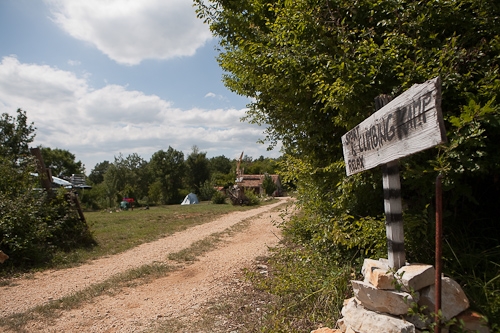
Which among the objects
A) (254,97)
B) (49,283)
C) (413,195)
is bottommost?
(49,283)

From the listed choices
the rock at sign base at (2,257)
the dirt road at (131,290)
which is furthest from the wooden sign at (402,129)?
the rock at sign base at (2,257)

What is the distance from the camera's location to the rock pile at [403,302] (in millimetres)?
2062

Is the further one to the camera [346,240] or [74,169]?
[74,169]

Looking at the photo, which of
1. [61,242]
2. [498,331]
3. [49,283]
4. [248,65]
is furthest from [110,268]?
[498,331]

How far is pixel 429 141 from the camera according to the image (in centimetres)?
177

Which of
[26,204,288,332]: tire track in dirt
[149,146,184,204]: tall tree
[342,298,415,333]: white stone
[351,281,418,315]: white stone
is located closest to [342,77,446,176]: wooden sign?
[351,281,418,315]: white stone

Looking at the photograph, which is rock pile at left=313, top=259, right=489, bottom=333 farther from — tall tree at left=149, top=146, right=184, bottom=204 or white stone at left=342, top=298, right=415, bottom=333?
tall tree at left=149, top=146, right=184, bottom=204

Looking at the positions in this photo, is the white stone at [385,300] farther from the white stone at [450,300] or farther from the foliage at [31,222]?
the foliage at [31,222]

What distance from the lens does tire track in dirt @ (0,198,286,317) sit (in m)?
4.75

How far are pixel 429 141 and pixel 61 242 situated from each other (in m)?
8.97

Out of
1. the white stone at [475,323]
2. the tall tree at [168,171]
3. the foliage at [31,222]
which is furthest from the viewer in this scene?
the tall tree at [168,171]

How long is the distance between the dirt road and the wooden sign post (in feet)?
9.66

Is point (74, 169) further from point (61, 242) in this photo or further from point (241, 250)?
point (241, 250)

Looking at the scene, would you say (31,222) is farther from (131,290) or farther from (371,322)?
(371,322)
